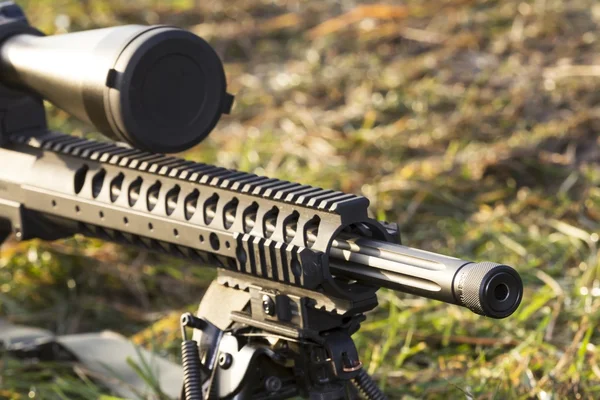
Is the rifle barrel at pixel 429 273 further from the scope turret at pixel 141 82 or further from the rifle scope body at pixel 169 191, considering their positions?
the scope turret at pixel 141 82

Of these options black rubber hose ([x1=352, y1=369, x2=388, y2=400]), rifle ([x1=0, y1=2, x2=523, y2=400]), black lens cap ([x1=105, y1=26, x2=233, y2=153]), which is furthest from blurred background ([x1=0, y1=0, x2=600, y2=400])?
black lens cap ([x1=105, y1=26, x2=233, y2=153])

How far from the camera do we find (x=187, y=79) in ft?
11.6

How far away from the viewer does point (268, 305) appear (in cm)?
317

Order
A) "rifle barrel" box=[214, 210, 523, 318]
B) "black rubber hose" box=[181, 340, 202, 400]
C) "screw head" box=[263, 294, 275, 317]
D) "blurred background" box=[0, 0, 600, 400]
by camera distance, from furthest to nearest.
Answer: "blurred background" box=[0, 0, 600, 400] → "black rubber hose" box=[181, 340, 202, 400] → "screw head" box=[263, 294, 275, 317] → "rifle barrel" box=[214, 210, 523, 318]

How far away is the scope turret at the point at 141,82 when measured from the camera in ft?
11.2

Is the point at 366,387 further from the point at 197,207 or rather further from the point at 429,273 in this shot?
the point at 197,207

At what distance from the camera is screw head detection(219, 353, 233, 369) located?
10.9 feet

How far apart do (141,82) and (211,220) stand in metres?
0.49

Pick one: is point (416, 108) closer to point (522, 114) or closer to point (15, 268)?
point (522, 114)

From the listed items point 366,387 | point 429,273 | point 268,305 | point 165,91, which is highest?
point 165,91

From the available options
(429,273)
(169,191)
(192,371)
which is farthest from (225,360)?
(429,273)

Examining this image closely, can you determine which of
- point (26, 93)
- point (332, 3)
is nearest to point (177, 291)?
point (26, 93)

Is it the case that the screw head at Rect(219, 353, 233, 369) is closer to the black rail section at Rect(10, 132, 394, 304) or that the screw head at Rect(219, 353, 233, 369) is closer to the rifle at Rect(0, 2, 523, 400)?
the rifle at Rect(0, 2, 523, 400)

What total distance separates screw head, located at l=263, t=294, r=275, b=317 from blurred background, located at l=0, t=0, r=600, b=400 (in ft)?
2.66
